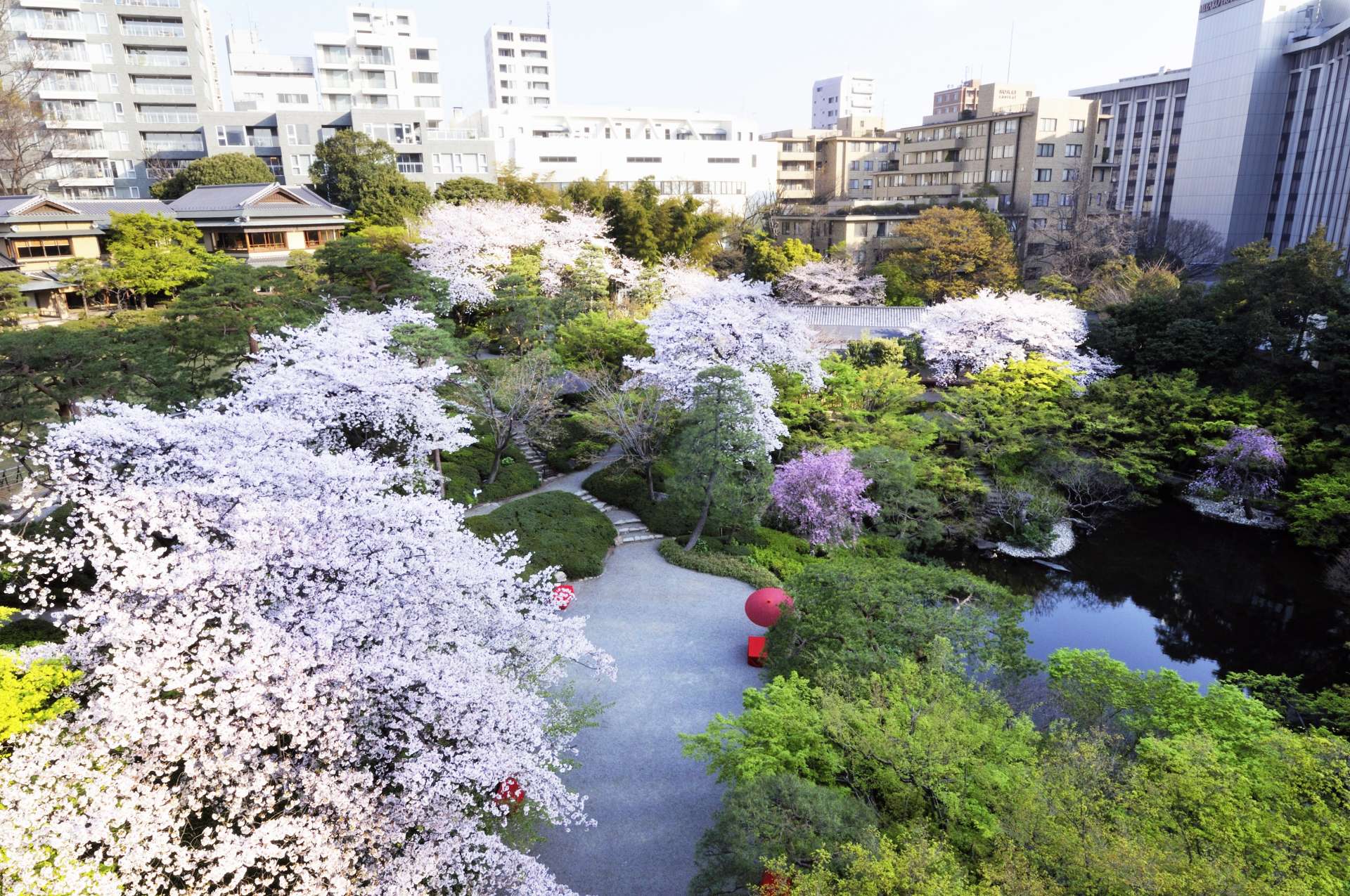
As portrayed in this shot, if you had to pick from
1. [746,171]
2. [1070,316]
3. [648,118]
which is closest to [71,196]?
[648,118]

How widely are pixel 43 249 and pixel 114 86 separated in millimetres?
26892

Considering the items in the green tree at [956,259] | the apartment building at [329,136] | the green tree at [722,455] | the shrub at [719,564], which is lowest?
the shrub at [719,564]

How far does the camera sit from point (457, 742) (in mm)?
9422

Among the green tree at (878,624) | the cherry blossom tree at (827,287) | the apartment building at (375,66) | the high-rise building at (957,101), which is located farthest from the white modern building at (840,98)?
the green tree at (878,624)

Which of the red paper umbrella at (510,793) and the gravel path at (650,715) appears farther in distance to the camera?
the gravel path at (650,715)

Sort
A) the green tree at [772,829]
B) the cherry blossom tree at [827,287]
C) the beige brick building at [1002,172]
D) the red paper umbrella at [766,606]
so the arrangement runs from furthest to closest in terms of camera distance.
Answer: the beige brick building at [1002,172] → the cherry blossom tree at [827,287] → the red paper umbrella at [766,606] → the green tree at [772,829]

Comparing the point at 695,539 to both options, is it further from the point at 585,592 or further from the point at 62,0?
the point at 62,0

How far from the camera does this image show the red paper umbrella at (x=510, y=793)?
10516 mm

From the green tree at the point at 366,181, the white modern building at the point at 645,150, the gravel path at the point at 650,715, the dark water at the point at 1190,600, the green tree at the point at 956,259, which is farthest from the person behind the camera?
the white modern building at the point at 645,150

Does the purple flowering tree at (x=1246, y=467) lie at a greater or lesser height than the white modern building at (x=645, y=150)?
lesser

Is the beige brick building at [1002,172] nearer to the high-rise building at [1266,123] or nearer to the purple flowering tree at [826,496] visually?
the high-rise building at [1266,123]

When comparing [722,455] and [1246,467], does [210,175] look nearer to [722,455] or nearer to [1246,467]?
[722,455]

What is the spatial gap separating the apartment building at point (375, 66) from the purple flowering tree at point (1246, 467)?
198 ft

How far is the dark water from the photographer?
18000 millimetres
